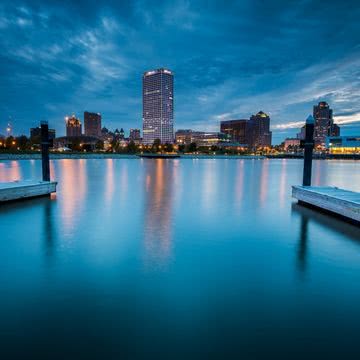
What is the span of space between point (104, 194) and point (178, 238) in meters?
12.8

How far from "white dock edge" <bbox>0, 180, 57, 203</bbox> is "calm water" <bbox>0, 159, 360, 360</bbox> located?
13.6ft

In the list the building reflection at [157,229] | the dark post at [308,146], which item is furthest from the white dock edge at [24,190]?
the dark post at [308,146]

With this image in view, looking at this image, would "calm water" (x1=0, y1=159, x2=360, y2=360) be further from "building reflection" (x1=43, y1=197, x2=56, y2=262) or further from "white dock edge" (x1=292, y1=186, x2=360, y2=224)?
"white dock edge" (x1=292, y1=186, x2=360, y2=224)

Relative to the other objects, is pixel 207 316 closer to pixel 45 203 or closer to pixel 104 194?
pixel 45 203

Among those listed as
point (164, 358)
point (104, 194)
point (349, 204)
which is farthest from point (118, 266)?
point (104, 194)

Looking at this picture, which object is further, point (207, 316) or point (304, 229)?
point (304, 229)

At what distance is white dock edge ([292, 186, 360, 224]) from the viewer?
1290cm

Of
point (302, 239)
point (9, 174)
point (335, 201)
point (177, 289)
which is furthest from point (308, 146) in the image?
point (9, 174)

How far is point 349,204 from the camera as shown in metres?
13.1

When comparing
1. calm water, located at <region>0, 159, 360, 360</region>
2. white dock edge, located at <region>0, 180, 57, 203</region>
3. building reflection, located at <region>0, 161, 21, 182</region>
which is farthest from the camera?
building reflection, located at <region>0, 161, 21, 182</region>

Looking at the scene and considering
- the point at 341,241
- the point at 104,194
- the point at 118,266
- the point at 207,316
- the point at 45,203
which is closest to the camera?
the point at 207,316

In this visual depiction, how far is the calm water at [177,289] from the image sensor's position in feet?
15.9

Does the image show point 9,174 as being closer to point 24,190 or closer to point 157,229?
point 24,190

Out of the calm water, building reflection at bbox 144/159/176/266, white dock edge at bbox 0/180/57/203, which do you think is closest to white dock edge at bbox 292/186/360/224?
the calm water
